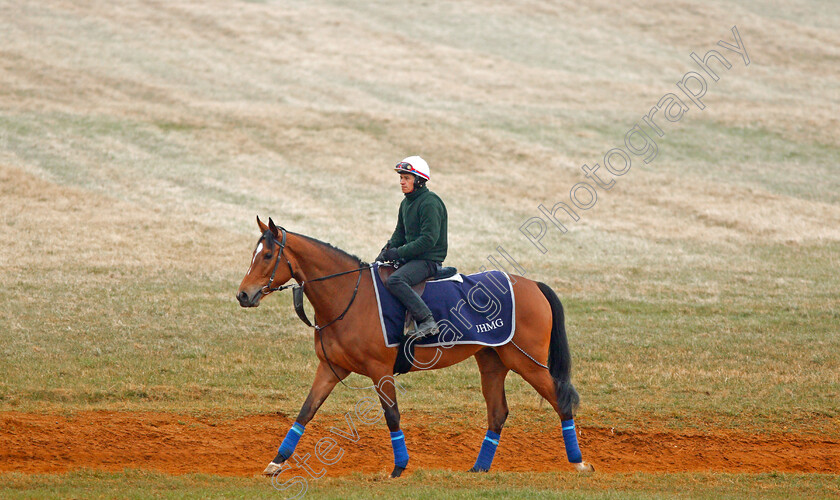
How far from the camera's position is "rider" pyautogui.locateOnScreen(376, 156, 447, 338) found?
350 inches

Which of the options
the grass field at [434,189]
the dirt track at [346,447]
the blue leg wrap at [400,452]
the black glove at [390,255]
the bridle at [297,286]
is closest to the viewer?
the bridle at [297,286]

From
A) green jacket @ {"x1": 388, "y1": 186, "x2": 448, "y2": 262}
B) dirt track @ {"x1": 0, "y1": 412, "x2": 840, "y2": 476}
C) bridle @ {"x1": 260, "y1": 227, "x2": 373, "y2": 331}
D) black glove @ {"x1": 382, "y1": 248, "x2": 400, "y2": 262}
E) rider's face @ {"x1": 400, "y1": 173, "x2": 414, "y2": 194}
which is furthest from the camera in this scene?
dirt track @ {"x1": 0, "y1": 412, "x2": 840, "y2": 476}

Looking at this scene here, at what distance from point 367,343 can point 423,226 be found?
1455mm

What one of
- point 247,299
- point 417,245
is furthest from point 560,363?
point 247,299

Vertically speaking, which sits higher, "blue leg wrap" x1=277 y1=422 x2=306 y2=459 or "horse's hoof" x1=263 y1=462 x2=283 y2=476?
"blue leg wrap" x1=277 y1=422 x2=306 y2=459

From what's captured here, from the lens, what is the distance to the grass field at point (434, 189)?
11727mm

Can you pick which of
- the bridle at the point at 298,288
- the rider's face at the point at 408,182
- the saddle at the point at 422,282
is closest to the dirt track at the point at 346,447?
the bridle at the point at 298,288

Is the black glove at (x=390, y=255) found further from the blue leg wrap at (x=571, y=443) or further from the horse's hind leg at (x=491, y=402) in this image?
the blue leg wrap at (x=571, y=443)

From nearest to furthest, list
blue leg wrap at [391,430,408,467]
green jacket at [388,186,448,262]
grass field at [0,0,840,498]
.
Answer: blue leg wrap at [391,430,408,467] → green jacket at [388,186,448,262] → grass field at [0,0,840,498]

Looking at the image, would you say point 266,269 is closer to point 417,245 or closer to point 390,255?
point 390,255

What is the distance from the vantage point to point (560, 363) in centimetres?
957

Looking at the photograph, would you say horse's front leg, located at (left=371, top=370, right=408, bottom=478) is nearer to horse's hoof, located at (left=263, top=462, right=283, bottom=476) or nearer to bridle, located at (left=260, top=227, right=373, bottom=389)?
bridle, located at (left=260, top=227, right=373, bottom=389)

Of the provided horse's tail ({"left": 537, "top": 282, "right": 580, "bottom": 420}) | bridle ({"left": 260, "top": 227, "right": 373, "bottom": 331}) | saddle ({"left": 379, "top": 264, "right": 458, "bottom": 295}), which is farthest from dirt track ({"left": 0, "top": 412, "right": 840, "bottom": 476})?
saddle ({"left": 379, "top": 264, "right": 458, "bottom": 295})

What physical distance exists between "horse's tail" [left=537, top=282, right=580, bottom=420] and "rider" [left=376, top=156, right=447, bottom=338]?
1.56m
